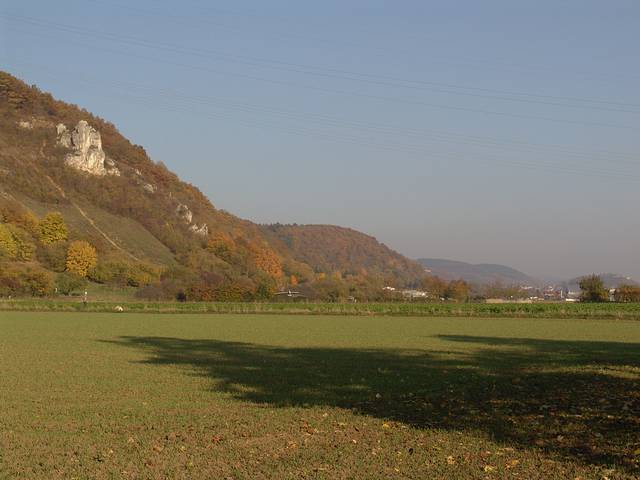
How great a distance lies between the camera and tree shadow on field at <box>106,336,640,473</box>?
13.6 m

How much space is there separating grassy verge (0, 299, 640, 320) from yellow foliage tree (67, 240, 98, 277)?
41102 mm

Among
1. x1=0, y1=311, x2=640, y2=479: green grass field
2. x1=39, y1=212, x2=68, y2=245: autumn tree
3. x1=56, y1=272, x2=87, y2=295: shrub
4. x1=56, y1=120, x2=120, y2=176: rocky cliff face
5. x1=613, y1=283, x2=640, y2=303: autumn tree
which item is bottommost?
x1=0, y1=311, x2=640, y2=479: green grass field

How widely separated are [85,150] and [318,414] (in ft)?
571

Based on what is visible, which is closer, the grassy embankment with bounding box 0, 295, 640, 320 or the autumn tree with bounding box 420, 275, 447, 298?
the grassy embankment with bounding box 0, 295, 640, 320

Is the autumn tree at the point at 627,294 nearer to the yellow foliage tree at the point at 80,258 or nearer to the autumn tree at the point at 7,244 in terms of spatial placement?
the yellow foliage tree at the point at 80,258

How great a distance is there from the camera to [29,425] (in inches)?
596

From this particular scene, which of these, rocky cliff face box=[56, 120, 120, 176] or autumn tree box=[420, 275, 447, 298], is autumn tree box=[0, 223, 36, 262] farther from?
autumn tree box=[420, 275, 447, 298]

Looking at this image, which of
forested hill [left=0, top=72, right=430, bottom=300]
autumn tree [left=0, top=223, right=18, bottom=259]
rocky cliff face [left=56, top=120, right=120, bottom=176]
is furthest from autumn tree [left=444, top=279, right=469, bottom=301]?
rocky cliff face [left=56, top=120, right=120, bottom=176]

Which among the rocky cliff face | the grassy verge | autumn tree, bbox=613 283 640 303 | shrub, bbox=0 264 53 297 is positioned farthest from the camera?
the rocky cliff face

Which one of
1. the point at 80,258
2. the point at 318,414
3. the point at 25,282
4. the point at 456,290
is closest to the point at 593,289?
the point at 456,290

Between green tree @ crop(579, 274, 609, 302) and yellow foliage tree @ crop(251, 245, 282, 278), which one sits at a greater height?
yellow foliage tree @ crop(251, 245, 282, 278)

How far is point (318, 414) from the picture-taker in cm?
1639

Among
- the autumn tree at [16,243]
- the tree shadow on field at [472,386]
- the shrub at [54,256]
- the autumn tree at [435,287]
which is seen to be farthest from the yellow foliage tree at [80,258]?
the tree shadow on field at [472,386]

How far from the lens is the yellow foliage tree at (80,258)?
400 ft
